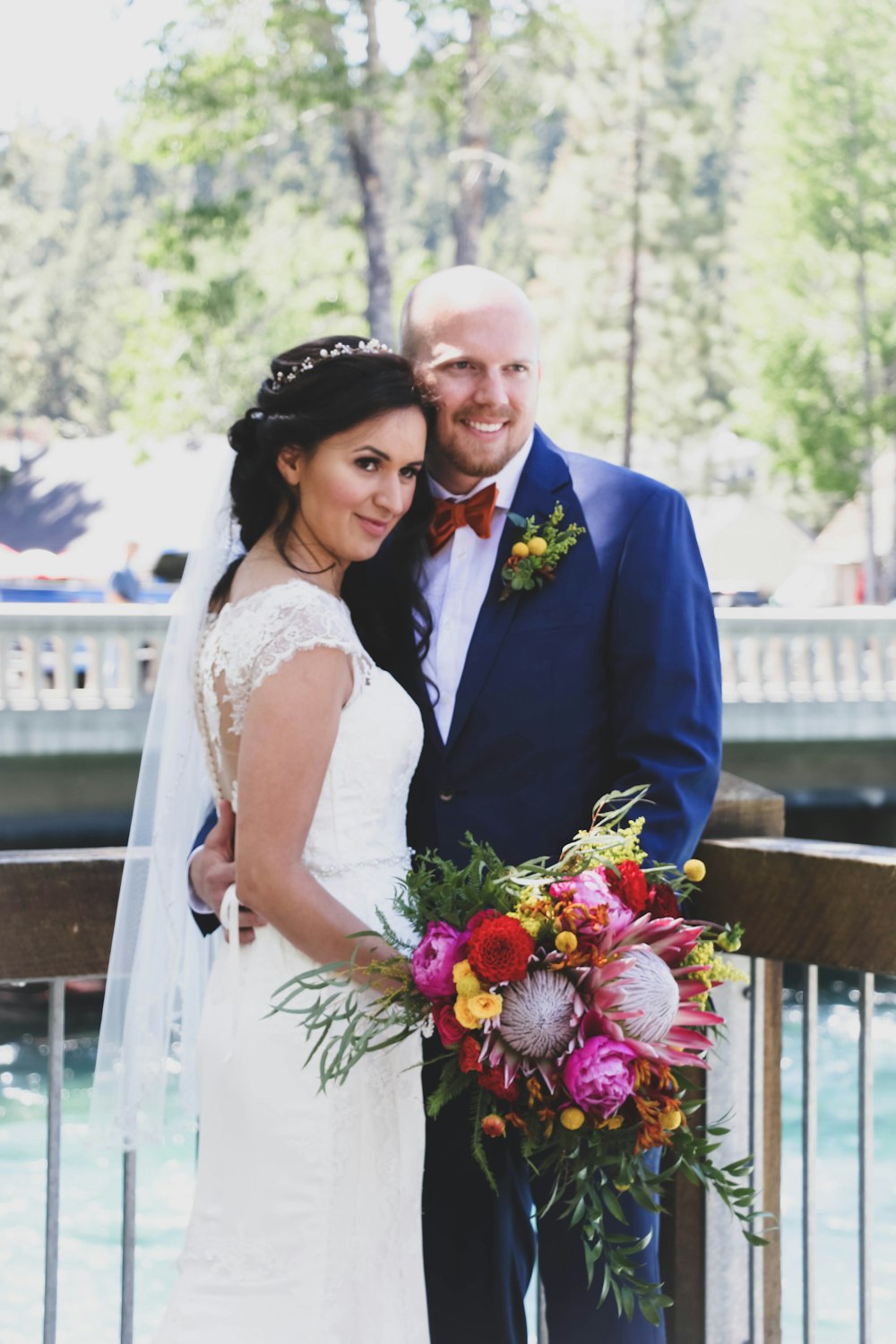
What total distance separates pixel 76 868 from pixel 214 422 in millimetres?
27682

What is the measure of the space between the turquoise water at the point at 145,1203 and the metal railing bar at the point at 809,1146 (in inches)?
121

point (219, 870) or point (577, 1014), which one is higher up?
point (219, 870)

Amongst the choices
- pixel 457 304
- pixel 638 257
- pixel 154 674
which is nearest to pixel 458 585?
pixel 457 304

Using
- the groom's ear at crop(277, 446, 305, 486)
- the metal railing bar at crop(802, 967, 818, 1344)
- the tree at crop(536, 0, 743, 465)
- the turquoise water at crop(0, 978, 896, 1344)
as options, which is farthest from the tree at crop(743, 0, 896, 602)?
the metal railing bar at crop(802, 967, 818, 1344)

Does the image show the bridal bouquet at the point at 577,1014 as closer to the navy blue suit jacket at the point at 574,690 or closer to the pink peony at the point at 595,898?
the pink peony at the point at 595,898

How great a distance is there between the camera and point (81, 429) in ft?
196

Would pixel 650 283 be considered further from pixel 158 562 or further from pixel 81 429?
pixel 81 429

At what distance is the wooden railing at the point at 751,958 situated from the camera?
92.9 inches

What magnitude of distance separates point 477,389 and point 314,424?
374 mm

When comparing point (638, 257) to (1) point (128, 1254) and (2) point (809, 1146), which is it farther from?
(1) point (128, 1254)

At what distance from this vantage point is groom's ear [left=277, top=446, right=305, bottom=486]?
8.36 feet

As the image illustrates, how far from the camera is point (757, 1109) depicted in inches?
101

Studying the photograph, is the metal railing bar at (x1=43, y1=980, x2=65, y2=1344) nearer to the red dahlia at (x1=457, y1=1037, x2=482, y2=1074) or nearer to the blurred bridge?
the red dahlia at (x1=457, y1=1037, x2=482, y2=1074)

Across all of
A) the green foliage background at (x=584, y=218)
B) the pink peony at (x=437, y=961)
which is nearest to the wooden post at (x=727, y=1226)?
the pink peony at (x=437, y=961)
